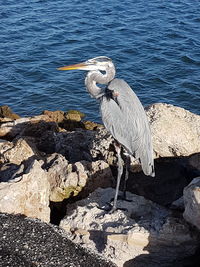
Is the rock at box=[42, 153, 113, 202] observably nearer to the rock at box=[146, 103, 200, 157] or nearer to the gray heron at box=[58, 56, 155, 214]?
the gray heron at box=[58, 56, 155, 214]

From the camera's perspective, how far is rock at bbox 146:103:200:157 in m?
9.56

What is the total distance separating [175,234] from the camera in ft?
24.7

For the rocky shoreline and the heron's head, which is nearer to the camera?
the rocky shoreline

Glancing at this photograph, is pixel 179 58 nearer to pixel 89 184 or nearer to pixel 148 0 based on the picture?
pixel 148 0

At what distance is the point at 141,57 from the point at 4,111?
22.0 ft

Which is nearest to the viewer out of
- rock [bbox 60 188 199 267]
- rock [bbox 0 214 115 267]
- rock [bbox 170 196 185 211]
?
rock [bbox 0 214 115 267]

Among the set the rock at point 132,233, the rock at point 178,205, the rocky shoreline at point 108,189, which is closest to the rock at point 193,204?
the rocky shoreline at point 108,189

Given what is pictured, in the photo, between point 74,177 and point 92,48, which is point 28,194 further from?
point 92,48

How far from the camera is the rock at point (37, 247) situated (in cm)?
690

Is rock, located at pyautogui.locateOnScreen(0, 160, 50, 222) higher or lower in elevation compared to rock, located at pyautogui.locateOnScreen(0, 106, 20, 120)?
higher

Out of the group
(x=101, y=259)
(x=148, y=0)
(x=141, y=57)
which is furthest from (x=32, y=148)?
(x=148, y=0)

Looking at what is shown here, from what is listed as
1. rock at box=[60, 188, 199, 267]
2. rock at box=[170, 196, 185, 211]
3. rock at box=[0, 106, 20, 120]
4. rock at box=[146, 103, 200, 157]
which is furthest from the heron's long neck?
rock at box=[0, 106, 20, 120]

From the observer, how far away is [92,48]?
1861 cm

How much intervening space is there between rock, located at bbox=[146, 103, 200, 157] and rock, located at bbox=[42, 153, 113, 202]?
4.25ft
